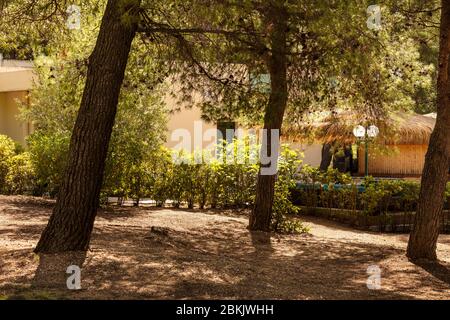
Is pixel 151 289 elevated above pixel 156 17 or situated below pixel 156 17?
below

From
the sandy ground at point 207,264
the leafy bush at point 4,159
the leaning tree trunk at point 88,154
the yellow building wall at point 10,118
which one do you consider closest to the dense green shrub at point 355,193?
the sandy ground at point 207,264

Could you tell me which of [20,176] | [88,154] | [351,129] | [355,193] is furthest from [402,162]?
[88,154]

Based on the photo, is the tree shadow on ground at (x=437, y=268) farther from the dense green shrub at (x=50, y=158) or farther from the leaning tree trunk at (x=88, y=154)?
the dense green shrub at (x=50, y=158)

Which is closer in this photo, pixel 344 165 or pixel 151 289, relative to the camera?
pixel 151 289

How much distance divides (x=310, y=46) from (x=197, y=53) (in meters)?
1.54

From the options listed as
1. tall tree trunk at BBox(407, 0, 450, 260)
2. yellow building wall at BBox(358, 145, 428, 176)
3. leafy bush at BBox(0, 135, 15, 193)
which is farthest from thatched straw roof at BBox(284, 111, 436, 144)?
leafy bush at BBox(0, 135, 15, 193)

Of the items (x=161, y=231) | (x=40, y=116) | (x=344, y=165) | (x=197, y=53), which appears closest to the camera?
(x=197, y=53)

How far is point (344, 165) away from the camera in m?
27.7

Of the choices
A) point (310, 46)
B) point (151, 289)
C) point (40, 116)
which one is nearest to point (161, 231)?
point (310, 46)

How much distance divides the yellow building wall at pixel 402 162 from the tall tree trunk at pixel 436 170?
15.7 m

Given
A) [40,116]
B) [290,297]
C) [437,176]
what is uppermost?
[40,116]

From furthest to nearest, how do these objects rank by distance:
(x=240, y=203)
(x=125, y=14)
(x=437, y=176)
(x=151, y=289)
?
(x=240, y=203) < (x=437, y=176) < (x=125, y=14) < (x=151, y=289)

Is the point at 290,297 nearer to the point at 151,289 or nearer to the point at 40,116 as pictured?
the point at 151,289

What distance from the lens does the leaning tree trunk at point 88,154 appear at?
8430mm
